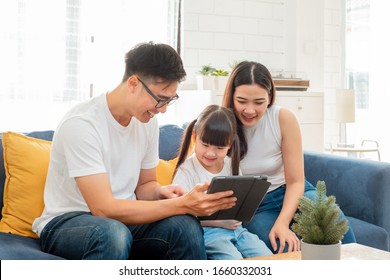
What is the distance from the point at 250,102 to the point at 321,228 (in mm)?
906

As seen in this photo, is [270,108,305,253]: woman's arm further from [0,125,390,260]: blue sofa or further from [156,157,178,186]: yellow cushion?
[156,157,178,186]: yellow cushion

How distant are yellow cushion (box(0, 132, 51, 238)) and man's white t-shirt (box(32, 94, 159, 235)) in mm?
116

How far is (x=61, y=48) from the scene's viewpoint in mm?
3920

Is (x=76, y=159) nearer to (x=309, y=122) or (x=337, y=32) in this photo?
(x=309, y=122)

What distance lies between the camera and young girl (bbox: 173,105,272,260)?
203 centimetres

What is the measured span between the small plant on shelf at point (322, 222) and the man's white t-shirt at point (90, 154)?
68cm

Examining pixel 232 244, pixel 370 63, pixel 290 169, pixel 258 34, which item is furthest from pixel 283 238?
pixel 370 63

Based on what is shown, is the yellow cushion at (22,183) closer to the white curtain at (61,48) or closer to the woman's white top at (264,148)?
the woman's white top at (264,148)

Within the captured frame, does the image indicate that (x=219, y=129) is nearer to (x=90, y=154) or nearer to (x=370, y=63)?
(x=90, y=154)

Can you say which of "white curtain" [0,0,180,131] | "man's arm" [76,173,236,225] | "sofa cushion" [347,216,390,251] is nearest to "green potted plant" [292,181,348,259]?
"man's arm" [76,173,236,225]

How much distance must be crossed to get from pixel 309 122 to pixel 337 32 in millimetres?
1856

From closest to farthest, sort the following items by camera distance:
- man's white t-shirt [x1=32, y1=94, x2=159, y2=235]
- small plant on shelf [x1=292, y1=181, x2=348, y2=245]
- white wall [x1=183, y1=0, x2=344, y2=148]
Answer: small plant on shelf [x1=292, y1=181, x2=348, y2=245] → man's white t-shirt [x1=32, y1=94, x2=159, y2=235] → white wall [x1=183, y1=0, x2=344, y2=148]
